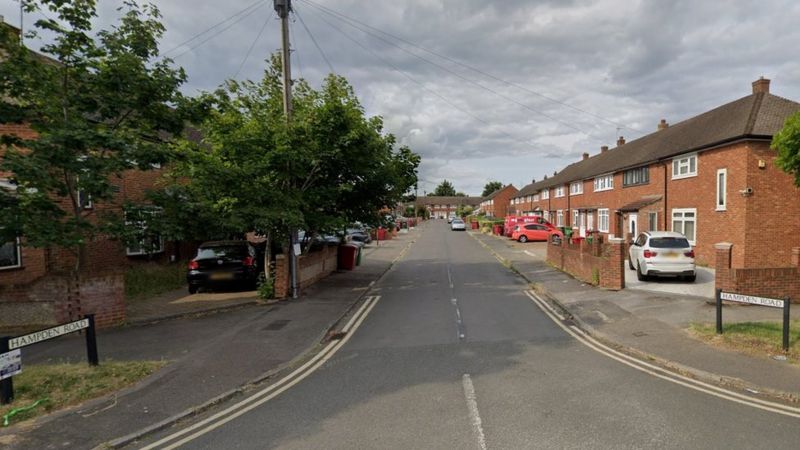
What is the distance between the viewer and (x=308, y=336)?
27.2 ft

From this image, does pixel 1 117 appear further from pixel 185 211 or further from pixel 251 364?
pixel 251 364

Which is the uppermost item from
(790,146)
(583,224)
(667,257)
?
(790,146)

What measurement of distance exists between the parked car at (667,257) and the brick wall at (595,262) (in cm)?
104

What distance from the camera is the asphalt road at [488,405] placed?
13.9ft

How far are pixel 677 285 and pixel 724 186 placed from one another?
6254 mm

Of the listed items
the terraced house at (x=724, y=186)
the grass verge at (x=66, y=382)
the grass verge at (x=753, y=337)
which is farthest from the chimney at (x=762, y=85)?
the grass verge at (x=66, y=382)

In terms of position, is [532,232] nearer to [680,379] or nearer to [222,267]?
[222,267]

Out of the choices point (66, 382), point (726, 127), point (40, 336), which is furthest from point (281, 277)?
point (726, 127)

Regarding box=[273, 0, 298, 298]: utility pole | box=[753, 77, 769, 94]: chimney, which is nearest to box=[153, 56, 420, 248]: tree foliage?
box=[273, 0, 298, 298]: utility pole

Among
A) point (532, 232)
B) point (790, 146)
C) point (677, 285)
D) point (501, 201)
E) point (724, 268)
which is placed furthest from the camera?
point (501, 201)

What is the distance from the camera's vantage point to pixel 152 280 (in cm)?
1384

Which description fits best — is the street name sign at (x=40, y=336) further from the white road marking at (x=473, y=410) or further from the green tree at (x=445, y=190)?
the green tree at (x=445, y=190)

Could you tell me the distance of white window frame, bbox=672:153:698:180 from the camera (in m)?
18.5

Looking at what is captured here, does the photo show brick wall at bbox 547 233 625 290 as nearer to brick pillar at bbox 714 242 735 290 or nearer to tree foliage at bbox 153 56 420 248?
brick pillar at bbox 714 242 735 290
